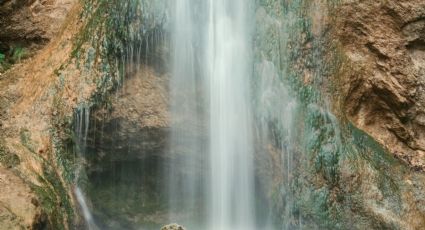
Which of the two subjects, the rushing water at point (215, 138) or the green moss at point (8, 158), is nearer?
the green moss at point (8, 158)

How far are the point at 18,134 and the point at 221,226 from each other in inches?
99.6

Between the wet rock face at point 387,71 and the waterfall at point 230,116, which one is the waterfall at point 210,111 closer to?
the waterfall at point 230,116

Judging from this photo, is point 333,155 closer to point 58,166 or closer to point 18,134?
point 58,166

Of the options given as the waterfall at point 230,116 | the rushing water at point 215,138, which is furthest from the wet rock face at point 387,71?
the waterfall at point 230,116

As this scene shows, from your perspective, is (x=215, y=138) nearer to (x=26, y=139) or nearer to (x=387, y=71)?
(x=26, y=139)

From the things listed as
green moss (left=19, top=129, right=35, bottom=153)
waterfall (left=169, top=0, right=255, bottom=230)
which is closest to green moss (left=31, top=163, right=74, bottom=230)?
green moss (left=19, top=129, right=35, bottom=153)

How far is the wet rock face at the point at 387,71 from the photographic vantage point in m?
6.85

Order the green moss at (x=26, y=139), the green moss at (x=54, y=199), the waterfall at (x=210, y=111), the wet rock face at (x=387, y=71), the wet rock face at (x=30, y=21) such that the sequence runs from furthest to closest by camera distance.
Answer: the wet rock face at (x=30, y=21) < the wet rock face at (x=387, y=71) < the waterfall at (x=210, y=111) < the green moss at (x=26, y=139) < the green moss at (x=54, y=199)

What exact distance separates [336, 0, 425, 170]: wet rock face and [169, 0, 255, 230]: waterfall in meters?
1.35

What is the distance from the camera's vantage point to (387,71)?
22.7 ft

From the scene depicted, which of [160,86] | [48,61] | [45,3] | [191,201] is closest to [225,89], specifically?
[160,86]

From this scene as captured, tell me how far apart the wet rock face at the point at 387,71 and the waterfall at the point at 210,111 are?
4.44 ft

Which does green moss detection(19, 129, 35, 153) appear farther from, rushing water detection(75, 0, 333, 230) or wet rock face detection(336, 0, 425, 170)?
wet rock face detection(336, 0, 425, 170)

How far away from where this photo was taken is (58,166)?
5.84 metres
